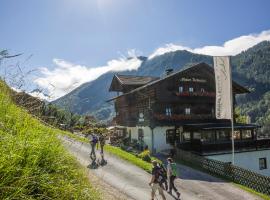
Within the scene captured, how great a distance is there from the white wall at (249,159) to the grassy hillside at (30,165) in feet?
100

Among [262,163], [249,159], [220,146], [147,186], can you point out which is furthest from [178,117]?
[147,186]

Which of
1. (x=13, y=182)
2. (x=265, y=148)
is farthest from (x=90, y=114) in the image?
(x=265, y=148)

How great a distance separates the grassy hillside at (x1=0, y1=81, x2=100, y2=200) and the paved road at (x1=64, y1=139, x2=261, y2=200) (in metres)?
11.1

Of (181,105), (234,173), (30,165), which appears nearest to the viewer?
(30,165)

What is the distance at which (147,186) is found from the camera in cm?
1775

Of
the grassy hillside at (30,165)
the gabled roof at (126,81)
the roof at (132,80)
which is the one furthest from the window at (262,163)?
the grassy hillside at (30,165)

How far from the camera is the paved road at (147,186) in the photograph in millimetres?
16578

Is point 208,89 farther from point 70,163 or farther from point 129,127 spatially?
point 70,163

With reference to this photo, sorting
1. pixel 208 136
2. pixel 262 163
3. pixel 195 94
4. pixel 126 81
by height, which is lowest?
pixel 262 163

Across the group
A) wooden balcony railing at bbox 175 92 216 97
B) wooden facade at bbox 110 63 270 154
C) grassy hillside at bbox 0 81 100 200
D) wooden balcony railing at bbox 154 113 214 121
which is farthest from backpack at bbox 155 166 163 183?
wooden balcony railing at bbox 175 92 216 97

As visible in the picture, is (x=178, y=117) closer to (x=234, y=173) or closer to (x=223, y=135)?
(x=223, y=135)

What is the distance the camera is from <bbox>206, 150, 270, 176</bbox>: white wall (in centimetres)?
3323

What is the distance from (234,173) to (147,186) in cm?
1050

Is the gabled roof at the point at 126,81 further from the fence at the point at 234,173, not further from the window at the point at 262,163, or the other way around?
the window at the point at 262,163
